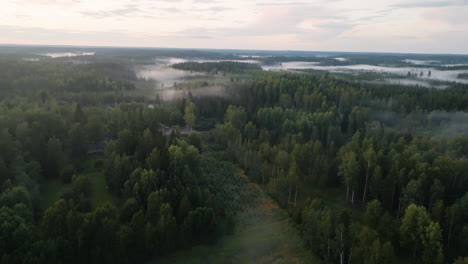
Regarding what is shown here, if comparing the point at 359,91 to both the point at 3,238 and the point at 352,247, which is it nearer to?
the point at 352,247

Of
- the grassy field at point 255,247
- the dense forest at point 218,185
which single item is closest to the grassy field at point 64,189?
the dense forest at point 218,185

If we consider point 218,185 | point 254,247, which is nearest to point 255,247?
point 254,247

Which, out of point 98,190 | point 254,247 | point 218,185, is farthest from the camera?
point 218,185

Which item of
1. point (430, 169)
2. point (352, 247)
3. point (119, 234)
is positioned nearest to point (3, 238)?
point (119, 234)

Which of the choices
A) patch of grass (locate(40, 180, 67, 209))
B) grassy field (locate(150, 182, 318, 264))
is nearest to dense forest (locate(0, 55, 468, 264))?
patch of grass (locate(40, 180, 67, 209))

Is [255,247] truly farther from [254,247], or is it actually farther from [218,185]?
[218,185]

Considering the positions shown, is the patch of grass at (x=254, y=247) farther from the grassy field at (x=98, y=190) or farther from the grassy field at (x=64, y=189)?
the grassy field at (x=64, y=189)
